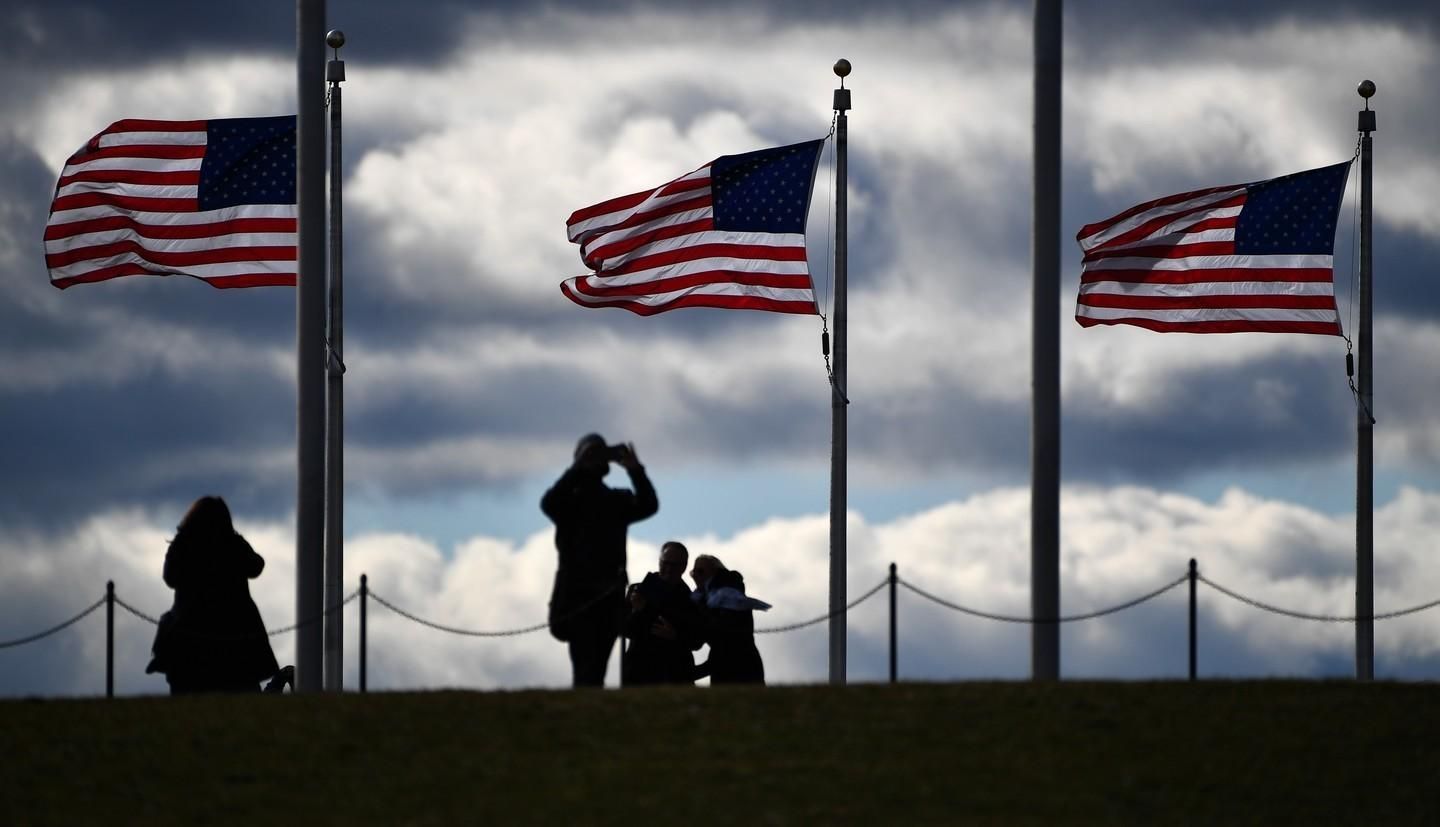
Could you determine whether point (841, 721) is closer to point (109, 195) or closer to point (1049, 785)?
point (1049, 785)

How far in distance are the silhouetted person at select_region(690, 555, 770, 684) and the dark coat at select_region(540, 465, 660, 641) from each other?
1.70 m

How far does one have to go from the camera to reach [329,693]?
17.6 metres

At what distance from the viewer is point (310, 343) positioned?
21.0 m

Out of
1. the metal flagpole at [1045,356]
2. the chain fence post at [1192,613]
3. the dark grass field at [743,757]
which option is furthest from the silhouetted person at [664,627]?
the chain fence post at [1192,613]

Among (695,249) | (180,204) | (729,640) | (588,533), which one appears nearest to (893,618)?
(729,640)

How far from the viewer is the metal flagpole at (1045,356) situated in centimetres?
1922

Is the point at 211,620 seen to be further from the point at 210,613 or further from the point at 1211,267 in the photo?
the point at 1211,267

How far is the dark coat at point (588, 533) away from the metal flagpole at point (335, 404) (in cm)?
525

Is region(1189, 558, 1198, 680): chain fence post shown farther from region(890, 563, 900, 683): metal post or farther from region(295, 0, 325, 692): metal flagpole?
region(295, 0, 325, 692): metal flagpole

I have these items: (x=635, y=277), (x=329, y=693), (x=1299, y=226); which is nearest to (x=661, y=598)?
(x=329, y=693)

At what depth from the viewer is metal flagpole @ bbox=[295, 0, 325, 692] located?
2061cm

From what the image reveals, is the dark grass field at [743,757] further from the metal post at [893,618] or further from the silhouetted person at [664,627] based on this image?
the metal post at [893,618]

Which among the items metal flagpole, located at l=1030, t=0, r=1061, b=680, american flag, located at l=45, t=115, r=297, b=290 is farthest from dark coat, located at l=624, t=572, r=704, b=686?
american flag, located at l=45, t=115, r=297, b=290

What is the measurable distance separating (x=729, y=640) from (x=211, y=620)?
4237 mm
